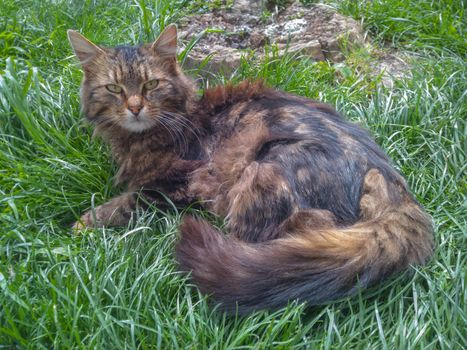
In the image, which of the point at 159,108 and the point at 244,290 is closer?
the point at 244,290

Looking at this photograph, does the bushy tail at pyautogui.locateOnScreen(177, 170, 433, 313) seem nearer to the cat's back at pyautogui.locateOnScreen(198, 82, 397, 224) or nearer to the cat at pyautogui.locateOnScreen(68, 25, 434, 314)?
the cat at pyautogui.locateOnScreen(68, 25, 434, 314)

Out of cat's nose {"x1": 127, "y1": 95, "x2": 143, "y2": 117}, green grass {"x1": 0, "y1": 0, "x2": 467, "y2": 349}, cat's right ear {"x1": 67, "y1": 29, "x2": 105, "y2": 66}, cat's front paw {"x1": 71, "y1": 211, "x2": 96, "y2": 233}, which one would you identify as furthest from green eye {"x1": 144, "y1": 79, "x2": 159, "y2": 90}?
cat's front paw {"x1": 71, "y1": 211, "x2": 96, "y2": 233}

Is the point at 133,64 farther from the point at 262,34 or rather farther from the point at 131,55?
the point at 262,34

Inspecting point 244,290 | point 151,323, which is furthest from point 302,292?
point 151,323

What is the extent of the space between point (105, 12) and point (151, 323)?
3.28 metres

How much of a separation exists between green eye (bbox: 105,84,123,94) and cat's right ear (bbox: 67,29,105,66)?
A: 8.9 inches

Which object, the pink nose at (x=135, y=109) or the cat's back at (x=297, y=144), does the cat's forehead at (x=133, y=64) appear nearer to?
the pink nose at (x=135, y=109)

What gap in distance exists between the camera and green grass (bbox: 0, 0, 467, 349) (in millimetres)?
2533

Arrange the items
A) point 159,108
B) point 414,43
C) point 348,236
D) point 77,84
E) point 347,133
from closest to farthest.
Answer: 1. point 348,236
2. point 347,133
3. point 159,108
4. point 77,84
5. point 414,43

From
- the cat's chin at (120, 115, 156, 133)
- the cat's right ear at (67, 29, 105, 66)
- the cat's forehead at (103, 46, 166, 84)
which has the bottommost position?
the cat's chin at (120, 115, 156, 133)

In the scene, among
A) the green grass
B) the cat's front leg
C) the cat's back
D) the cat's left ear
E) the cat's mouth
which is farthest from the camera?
the cat's left ear

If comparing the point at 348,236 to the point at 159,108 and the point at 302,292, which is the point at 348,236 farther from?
the point at 159,108

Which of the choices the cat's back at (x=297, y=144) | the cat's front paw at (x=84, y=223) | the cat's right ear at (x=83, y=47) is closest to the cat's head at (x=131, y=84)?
the cat's right ear at (x=83, y=47)

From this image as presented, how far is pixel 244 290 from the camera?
8.56ft
